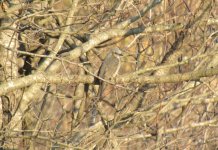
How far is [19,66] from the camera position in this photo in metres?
6.85

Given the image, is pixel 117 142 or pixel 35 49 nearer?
pixel 117 142

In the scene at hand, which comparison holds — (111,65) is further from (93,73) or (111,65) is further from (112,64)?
(93,73)

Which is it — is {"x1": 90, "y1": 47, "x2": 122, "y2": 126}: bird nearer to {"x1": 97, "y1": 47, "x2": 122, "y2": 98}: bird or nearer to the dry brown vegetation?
{"x1": 97, "y1": 47, "x2": 122, "y2": 98}: bird

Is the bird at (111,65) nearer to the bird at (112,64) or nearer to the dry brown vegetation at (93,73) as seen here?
the bird at (112,64)

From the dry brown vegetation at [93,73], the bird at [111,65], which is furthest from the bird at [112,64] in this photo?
the dry brown vegetation at [93,73]

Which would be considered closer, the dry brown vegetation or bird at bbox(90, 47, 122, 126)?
the dry brown vegetation

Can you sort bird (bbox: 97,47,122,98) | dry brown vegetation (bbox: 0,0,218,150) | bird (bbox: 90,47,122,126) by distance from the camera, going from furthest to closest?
bird (bbox: 97,47,122,98)
bird (bbox: 90,47,122,126)
dry brown vegetation (bbox: 0,0,218,150)

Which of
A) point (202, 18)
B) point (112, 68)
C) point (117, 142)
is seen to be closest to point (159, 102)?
point (117, 142)

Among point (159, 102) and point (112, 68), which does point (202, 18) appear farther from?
point (112, 68)

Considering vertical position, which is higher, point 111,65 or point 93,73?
point 111,65

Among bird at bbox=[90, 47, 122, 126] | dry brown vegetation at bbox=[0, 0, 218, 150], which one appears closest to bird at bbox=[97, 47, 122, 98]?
bird at bbox=[90, 47, 122, 126]

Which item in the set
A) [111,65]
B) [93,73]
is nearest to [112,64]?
[111,65]

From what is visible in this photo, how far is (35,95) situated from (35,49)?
121 centimetres

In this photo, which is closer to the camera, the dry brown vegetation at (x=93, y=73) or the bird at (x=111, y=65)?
the dry brown vegetation at (x=93, y=73)
